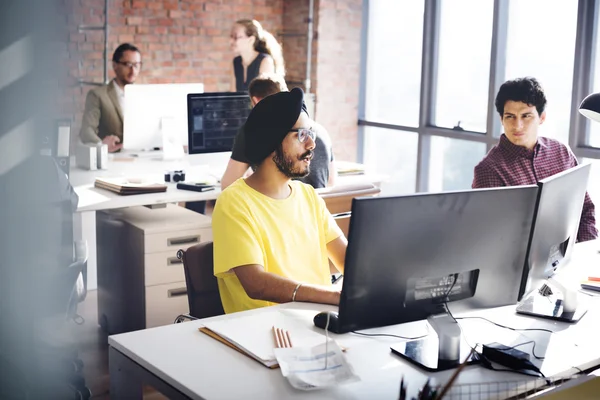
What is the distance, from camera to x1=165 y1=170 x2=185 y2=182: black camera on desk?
12.9 feet

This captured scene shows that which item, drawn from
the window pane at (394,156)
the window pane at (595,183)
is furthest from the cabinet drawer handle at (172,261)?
the window pane at (394,156)

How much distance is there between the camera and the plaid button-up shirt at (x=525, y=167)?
292 cm

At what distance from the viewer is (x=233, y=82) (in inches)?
253

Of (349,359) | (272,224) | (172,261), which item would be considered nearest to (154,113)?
(172,261)

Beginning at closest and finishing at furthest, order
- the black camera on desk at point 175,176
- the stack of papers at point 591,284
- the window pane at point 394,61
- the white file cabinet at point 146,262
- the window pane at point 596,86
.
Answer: the stack of papers at point 591,284 → the white file cabinet at point 146,262 → the black camera on desk at point 175,176 → the window pane at point 596,86 → the window pane at point 394,61

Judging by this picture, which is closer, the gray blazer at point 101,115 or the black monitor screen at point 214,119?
the black monitor screen at point 214,119

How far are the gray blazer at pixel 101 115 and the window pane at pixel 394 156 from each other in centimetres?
210

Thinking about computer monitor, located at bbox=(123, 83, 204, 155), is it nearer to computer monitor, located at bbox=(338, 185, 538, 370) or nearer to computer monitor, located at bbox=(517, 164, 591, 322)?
computer monitor, located at bbox=(517, 164, 591, 322)

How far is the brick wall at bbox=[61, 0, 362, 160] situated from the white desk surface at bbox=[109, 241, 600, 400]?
436 centimetres

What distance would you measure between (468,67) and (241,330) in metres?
4.09

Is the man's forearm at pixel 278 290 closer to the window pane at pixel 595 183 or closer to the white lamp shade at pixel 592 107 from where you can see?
the white lamp shade at pixel 592 107

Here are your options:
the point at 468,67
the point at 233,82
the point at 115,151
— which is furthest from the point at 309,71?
the point at 115,151

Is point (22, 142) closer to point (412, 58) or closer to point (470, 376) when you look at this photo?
point (470, 376)

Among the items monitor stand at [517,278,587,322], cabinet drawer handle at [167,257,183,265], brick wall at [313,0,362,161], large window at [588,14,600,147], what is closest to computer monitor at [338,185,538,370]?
monitor stand at [517,278,587,322]
